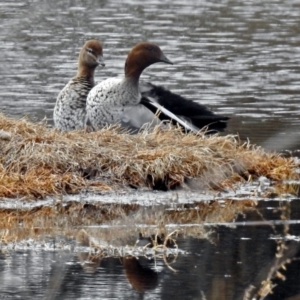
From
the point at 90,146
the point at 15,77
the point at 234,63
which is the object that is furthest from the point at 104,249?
the point at 234,63

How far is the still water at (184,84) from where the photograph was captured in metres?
6.23

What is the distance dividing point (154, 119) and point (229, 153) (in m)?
1.05

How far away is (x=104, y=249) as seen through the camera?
7090 mm

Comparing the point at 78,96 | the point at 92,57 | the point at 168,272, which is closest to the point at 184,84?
the point at 92,57

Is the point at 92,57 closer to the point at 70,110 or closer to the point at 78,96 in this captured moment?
the point at 78,96

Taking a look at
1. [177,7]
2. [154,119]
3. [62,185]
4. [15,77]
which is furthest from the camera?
[177,7]

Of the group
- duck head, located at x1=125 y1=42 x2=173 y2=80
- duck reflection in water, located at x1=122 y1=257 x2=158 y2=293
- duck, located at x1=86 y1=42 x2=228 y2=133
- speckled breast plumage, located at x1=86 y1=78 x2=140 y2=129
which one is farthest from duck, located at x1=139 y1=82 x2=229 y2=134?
duck reflection in water, located at x1=122 y1=257 x2=158 y2=293

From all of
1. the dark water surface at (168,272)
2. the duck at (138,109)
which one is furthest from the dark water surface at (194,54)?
the dark water surface at (168,272)

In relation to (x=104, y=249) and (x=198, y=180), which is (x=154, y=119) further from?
(x=104, y=249)

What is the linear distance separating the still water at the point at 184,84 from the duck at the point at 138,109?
683 millimetres

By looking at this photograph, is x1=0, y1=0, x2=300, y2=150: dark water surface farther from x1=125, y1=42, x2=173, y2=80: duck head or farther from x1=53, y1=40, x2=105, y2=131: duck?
x1=125, y1=42, x2=173, y2=80: duck head

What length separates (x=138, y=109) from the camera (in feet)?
35.3

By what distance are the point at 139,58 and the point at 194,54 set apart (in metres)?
6.17

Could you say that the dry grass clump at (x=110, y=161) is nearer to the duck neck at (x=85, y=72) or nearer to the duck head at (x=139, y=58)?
the duck head at (x=139, y=58)
